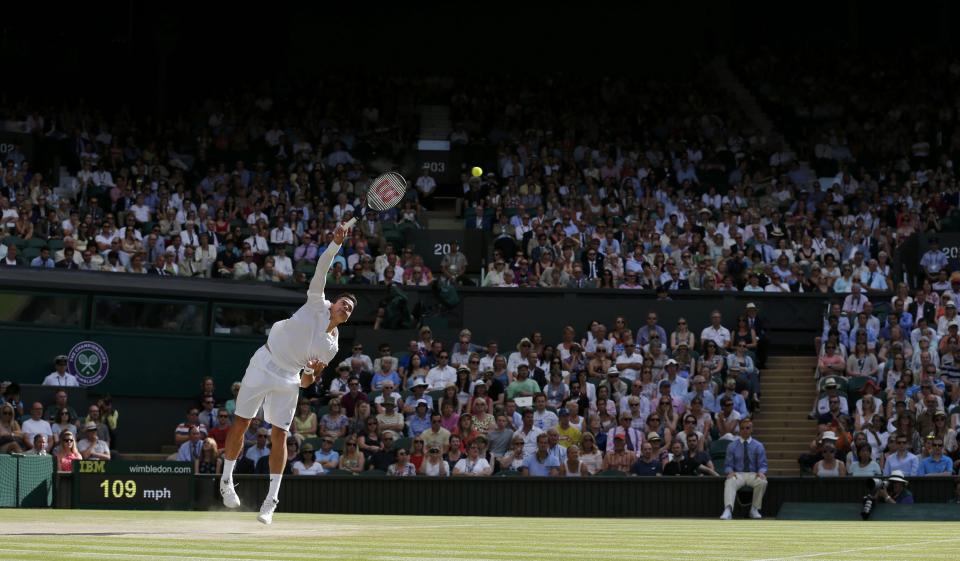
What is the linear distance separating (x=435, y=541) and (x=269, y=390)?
2.85 meters

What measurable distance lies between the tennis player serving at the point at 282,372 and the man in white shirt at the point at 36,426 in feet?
28.7

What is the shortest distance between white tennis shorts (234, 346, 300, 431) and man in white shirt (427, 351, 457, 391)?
10.5 metres

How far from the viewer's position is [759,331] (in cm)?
2495

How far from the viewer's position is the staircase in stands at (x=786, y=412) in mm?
23203

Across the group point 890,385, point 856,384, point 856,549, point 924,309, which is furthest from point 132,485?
point 924,309

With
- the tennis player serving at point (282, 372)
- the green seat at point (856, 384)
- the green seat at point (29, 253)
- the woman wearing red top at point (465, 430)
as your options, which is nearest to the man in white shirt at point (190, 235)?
the green seat at point (29, 253)

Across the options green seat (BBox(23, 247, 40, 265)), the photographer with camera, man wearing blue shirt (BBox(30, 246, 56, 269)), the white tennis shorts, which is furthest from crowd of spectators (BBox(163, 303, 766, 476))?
the white tennis shorts

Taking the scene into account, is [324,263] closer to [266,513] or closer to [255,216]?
[266,513]

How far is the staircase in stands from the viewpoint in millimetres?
23203

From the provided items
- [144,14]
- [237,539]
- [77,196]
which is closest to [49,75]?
[144,14]

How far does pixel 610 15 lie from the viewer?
4156 centimetres

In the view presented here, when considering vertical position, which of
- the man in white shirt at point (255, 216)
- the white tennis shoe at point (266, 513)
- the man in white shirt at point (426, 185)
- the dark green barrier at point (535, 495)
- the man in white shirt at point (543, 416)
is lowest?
the dark green barrier at point (535, 495)

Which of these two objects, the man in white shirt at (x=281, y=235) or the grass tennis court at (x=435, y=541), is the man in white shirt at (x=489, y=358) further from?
the grass tennis court at (x=435, y=541)

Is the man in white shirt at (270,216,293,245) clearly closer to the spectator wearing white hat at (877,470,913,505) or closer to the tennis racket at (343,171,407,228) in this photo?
the spectator wearing white hat at (877,470,913,505)
